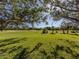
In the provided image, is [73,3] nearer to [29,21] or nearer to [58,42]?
[29,21]

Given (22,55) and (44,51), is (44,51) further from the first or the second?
(22,55)

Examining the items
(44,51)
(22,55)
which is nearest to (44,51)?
(44,51)

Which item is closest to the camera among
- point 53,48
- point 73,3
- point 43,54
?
point 73,3

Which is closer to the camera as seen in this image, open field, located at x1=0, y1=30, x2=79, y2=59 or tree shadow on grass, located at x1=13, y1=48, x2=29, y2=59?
tree shadow on grass, located at x1=13, y1=48, x2=29, y2=59

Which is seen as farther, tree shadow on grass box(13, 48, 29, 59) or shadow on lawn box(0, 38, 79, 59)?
shadow on lawn box(0, 38, 79, 59)

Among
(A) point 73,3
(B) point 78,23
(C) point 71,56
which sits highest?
(A) point 73,3

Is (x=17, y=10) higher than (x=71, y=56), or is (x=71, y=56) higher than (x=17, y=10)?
(x=17, y=10)

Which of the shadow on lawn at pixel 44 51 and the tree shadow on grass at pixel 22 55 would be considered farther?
the shadow on lawn at pixel 44 51

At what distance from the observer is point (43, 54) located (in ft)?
68.7

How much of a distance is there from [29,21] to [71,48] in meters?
7.25

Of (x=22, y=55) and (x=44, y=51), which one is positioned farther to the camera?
(x=44, y=51)

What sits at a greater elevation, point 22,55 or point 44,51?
point 22,55

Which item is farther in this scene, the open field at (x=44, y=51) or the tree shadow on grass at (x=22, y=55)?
the open field at (x=44, y=51)

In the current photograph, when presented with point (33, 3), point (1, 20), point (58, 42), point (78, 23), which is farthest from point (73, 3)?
point (58, 42)
